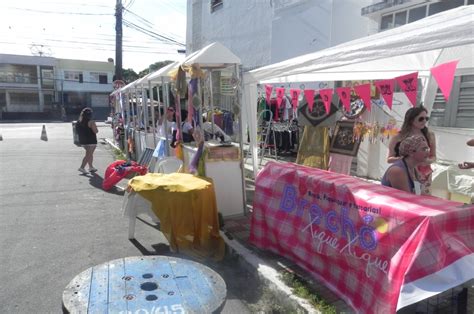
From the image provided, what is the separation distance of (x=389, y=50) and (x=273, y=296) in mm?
2649

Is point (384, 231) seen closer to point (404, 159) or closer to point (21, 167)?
point (404, 159)

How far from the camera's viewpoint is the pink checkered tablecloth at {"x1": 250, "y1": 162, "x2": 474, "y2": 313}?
2697 mm

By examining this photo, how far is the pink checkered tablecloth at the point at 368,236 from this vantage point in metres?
2.70

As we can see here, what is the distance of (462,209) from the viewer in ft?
9.45

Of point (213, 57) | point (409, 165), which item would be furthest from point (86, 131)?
point (409, 165)

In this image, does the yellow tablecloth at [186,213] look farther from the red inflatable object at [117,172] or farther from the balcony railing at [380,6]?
the balcony railing at [380,6]

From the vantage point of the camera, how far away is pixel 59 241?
17.0 ft

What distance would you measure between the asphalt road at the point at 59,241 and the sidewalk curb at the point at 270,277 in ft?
0.43

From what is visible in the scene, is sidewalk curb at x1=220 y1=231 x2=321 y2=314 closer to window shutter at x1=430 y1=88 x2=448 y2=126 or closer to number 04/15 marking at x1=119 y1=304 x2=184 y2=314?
number 04/15 marking at x1=119 y1=304 x2=184 y2=314

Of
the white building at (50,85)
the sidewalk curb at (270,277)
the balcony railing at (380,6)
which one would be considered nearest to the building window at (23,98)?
the white building at (50,85)

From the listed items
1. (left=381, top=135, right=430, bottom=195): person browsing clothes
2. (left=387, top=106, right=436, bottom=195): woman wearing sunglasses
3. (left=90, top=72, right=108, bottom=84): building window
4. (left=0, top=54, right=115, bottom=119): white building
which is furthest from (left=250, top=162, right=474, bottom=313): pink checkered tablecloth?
(left=90, top=72, right=108, bottom=84): building window

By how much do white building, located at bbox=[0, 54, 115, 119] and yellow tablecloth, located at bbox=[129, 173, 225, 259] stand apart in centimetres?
4779

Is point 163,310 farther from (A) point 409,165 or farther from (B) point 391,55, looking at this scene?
(B) point 391,55

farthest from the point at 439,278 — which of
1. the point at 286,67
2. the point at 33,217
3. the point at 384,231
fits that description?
the point at 33,217
